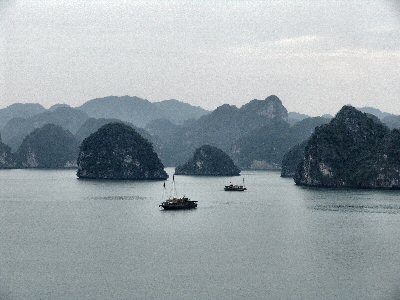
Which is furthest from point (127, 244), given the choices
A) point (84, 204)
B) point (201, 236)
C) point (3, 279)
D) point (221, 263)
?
point (84, 204)

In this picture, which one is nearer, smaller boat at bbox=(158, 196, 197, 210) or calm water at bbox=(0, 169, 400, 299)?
calm water at bbox=(0, 169, 400, 299)

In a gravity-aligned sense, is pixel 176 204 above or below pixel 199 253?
above

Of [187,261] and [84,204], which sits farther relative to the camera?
[84,204]

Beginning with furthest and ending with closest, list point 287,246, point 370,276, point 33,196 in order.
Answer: point 33,196, point 287,246, point 370,276

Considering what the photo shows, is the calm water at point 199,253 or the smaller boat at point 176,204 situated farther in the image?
the smaller boat at point 176,204

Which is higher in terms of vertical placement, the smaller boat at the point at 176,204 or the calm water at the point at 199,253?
the smaller boat at the point at 176,204

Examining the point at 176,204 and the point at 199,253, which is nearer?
the point at 199,253

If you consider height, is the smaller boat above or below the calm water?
above

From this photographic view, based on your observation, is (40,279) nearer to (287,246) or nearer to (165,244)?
(165,244)
